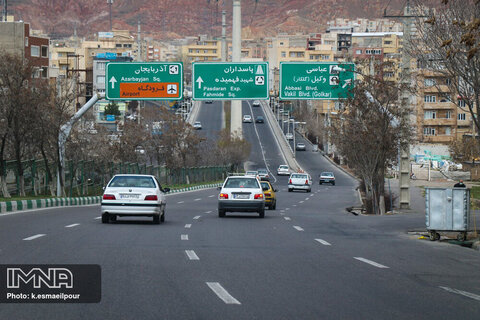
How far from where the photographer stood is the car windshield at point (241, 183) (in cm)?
3244

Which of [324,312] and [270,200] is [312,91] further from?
[324,312]

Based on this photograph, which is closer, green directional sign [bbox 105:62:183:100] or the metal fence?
green directional sign [bbox 105:62:183:100]

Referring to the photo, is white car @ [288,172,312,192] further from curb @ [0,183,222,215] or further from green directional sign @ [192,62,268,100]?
green directional sign @ [192,62,268,100]

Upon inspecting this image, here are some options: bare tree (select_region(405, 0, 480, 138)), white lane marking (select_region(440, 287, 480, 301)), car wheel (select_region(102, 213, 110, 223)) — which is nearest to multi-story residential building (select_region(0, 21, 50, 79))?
car wheel (select_region(102, 213, 110, 223))

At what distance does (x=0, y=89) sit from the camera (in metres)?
48.2

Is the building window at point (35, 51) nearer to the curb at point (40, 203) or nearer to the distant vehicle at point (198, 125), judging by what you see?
the distant vehicle at point (198, 125)

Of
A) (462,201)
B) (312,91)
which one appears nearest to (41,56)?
(312,91)

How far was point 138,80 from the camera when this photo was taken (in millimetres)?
44156

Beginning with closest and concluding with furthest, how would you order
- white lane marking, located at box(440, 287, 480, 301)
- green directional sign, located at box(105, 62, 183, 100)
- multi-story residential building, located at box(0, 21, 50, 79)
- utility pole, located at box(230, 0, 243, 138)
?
white lane marking, located at box(440, 287, 480, 301)
green directional sign, located at box(105, 62, 183, 100)
multi-story residential building, located at box(0, 21, 50, 79)
utility pole, located at box(230, 0, 243, 138)

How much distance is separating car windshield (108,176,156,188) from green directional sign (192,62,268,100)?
18.9m

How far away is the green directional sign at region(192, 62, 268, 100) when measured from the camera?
45281 millimetres

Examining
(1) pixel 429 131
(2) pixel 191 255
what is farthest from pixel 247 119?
(2) pixel 191 255

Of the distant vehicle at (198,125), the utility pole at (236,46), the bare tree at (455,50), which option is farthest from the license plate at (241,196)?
the distant vehicle at (198,125)

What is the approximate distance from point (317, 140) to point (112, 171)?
95.0 metres
